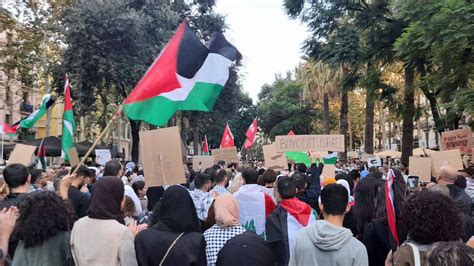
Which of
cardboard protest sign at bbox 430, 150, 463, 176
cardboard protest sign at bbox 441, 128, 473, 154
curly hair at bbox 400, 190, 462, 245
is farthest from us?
cardboard protest sign at bbox 441, 128, 473, 154

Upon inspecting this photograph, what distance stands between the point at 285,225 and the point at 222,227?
4.14ft

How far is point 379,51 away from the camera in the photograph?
65.7 feet

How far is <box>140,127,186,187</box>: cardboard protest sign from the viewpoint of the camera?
5.73 metres

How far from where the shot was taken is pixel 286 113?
6025 centimetres

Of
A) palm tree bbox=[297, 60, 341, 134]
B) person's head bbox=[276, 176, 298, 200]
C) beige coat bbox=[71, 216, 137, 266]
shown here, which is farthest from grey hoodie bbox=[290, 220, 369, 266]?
palm tree bbox=[297, 60, 341, 134]

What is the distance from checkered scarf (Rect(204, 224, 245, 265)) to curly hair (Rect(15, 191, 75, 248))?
1113mm

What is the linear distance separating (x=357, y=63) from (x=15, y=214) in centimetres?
1743

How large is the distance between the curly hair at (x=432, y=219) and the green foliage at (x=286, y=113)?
175 feet

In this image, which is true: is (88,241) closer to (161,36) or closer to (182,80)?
(182,80)

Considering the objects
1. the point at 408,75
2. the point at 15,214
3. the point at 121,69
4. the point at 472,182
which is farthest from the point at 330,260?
the point at 121,69

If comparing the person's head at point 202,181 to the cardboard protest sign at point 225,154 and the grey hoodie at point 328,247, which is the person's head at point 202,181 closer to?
the grey hoodie at point 328,247

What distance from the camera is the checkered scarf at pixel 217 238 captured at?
163 inches

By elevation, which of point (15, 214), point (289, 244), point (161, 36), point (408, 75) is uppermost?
point (161, 36)

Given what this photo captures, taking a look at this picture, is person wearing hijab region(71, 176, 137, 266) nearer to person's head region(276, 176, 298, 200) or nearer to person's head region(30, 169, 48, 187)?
person's head region(276, 176, 298, 200)
